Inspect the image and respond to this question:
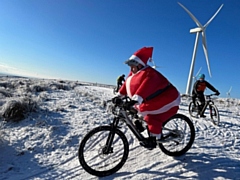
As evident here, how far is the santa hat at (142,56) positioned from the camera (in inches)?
159

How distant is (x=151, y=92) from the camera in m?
3.81

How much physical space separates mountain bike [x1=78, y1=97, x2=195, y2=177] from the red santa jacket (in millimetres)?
314

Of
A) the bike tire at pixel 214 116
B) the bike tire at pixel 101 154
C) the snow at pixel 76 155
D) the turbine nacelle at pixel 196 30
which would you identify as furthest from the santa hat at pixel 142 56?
the turbine nacelle at pixel 196 30

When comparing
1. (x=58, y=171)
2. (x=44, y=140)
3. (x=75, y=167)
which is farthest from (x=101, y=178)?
(x=44, y=140)

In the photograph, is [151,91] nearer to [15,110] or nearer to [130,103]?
[130,103]

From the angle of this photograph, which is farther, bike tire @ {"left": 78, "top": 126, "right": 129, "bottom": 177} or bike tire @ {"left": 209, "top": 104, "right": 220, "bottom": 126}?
bike tire @ {"left": 209, "top": 104, "right": 220, "bottom": 126}

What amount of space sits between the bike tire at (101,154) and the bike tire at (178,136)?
3.15ft

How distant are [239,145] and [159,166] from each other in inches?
120

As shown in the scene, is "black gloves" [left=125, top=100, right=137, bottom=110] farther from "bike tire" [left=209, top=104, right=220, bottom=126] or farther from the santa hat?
"bike tire" [left=209, top=104, right=220, bottom=126]

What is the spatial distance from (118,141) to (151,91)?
1328mm

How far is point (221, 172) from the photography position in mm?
3947

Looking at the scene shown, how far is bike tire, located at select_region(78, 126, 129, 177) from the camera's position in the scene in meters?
3.83

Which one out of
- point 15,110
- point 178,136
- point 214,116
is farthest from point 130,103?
point 214,116

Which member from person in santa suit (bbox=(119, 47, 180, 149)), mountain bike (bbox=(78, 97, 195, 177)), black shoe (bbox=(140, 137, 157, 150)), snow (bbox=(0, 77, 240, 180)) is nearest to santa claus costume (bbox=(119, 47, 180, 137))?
person in santa suit (bbox=(119, 47, 180, 149))
